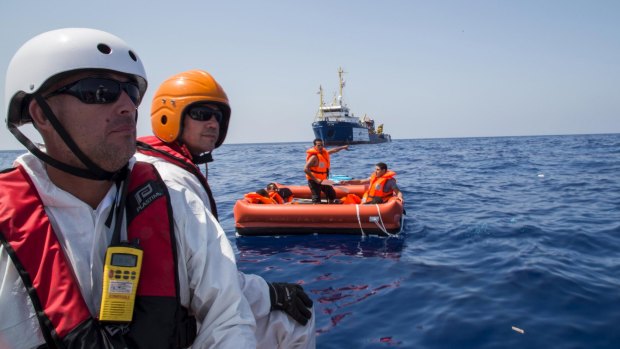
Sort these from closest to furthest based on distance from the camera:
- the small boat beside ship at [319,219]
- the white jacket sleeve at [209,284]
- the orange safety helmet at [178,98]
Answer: the white jacket sleeve at [209,284] → the orange safety helmet at [178,98] → the small boat beside ship at [319,219]

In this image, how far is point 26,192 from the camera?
155cm

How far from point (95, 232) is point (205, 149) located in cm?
102

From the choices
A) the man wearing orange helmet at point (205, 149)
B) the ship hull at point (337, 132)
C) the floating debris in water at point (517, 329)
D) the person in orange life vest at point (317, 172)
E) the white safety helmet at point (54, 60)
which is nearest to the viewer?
the white safety helmet at point (54, 60)

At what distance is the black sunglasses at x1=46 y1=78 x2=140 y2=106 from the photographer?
1.61 meters

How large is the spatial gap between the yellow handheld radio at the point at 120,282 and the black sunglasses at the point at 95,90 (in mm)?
610

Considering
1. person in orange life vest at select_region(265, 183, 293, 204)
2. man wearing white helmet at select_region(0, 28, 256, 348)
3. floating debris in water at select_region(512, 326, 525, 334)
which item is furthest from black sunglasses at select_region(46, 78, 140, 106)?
person in orange life vest at select_region(265, 183, 293, 204)

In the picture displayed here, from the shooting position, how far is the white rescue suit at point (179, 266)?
4.65 ft

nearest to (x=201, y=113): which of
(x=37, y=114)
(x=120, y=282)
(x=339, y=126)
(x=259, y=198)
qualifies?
(x=37, y=114)

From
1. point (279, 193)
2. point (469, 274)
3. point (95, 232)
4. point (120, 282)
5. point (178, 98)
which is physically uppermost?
point (178, 98)

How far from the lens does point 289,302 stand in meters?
2.40

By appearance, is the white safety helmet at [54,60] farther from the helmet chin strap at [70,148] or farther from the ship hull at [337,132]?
the ship hull at [337,132]

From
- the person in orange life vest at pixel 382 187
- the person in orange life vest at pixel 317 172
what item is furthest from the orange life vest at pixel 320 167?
the person in orange life vest at pixel 382 187

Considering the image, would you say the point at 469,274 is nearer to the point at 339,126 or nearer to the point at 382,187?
the point at 382,187

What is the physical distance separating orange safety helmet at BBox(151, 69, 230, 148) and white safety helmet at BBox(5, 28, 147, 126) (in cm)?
66
